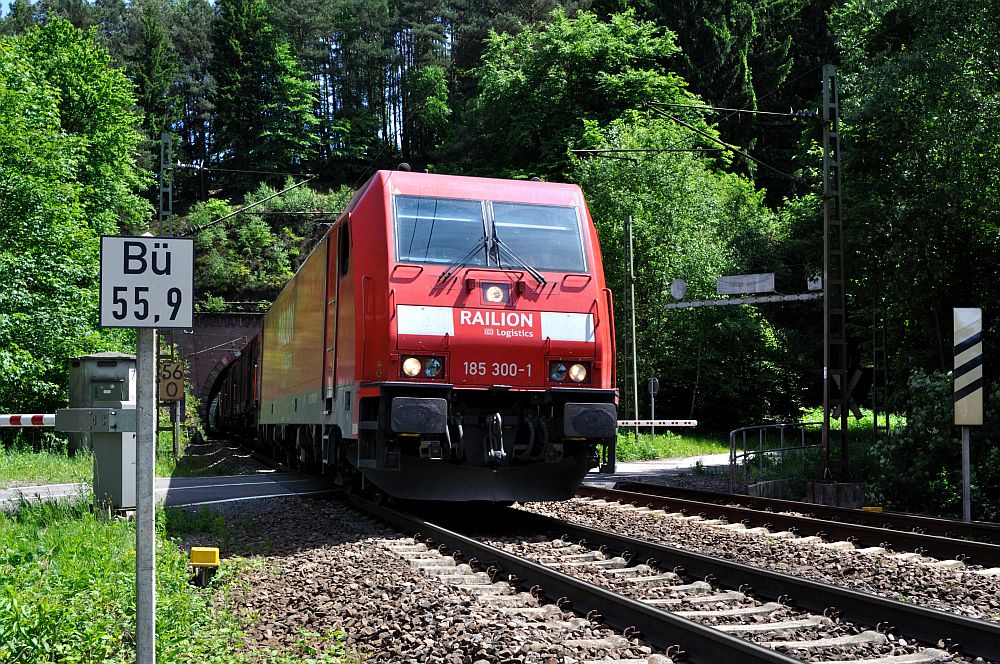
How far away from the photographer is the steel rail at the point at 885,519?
1014cm

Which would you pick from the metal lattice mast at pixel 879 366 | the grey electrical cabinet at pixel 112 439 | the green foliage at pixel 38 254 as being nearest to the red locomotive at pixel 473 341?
the grey electrical cabinet at pixel 112 439

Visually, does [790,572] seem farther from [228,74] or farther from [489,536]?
[228,74]

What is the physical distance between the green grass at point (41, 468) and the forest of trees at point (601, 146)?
14.6 ft

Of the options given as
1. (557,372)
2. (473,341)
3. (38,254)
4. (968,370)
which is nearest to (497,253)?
(473,341)

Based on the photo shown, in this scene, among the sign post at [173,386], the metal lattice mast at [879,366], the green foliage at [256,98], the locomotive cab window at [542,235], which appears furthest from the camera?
the green foliage at [256,98]

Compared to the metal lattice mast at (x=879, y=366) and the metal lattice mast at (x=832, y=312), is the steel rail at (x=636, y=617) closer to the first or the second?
the metal lattice mast at (x=832, y=312)

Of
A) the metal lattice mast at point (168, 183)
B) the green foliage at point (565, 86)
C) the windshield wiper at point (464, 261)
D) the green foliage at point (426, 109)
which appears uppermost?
the green foliage at point (426, 109)

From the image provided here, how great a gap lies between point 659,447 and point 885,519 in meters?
17.2

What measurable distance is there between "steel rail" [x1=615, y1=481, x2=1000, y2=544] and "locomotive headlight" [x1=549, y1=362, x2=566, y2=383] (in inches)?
138

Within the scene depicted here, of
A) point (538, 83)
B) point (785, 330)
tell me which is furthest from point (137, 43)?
point (785, 330)

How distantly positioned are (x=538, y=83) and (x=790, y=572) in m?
44.5

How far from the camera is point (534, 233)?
37.8 feet

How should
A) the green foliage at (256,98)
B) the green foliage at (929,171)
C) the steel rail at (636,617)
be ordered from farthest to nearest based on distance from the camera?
the green foliage at (256,98) → the green foliage at (929,171) → the steel rail at (636,617)

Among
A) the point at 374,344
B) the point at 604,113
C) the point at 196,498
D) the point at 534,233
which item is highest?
the point at 604,113
